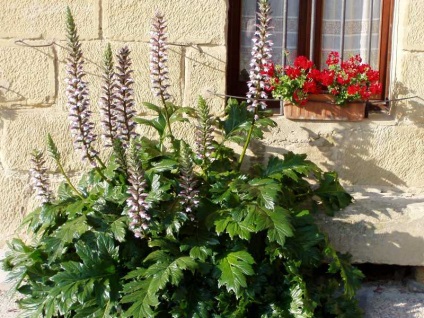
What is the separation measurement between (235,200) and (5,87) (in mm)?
1766

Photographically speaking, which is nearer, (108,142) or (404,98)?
(108,142)

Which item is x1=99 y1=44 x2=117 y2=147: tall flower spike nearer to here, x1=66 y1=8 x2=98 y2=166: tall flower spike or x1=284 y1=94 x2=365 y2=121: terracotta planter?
x1=66 y1=8 x2=98 y2=166: tall flower spike

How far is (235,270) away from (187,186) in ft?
1.63

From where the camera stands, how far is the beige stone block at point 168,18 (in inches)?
178

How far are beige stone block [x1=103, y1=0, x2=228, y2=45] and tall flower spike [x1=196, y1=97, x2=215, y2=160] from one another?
0.73 m

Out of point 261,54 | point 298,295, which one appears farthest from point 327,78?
point 298,295

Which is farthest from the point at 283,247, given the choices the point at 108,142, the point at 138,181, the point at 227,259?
the point at 108,142

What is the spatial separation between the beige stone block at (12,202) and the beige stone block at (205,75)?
118cm

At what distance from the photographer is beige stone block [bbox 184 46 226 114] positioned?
4.54 m

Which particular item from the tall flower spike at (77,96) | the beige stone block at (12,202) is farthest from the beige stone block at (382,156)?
the beige stone block at (12,202)

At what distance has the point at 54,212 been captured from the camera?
3928 mm

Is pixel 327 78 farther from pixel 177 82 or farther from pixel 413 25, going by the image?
pixel 177 82

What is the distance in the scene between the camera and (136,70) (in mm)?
A: 4562

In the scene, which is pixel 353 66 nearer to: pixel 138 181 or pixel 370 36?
pixel 370 36
